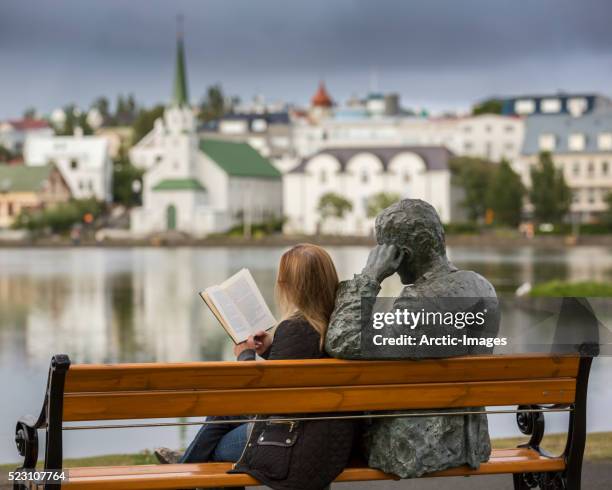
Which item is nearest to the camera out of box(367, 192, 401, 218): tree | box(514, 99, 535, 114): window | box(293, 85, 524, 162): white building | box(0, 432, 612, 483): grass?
box(0, 432, 612, 483): grass

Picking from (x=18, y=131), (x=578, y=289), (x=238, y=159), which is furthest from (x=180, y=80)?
(x=578, y=289)

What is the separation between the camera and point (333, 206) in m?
105

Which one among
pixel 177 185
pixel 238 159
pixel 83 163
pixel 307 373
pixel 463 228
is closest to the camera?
pixel 307 373

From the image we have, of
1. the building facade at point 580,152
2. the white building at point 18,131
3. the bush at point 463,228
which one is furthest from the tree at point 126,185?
the white building at point 18,131

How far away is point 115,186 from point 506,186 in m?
48.3

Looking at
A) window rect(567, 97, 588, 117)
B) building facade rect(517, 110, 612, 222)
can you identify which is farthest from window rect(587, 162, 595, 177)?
window rect(567, 97, 588, 117)

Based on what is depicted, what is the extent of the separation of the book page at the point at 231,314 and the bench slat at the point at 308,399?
61cm

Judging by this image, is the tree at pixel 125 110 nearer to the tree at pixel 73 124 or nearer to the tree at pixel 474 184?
the tree at pixel 73 124

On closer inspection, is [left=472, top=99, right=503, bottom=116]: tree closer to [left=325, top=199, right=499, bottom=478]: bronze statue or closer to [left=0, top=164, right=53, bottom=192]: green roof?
[left=0, top=164, right=53, bottom=192]: green roof

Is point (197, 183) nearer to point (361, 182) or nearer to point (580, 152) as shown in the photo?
point (361, 182)

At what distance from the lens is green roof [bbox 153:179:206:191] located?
11181 cm

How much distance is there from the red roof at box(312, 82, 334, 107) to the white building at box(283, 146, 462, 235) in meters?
58.2

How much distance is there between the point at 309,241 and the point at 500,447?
305 ft

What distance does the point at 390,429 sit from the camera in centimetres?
475
